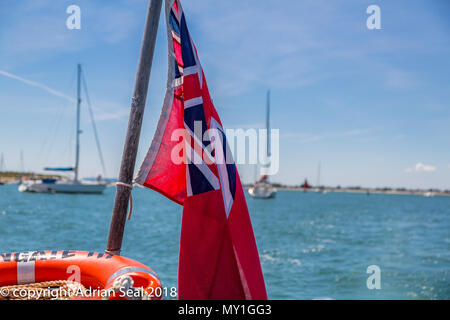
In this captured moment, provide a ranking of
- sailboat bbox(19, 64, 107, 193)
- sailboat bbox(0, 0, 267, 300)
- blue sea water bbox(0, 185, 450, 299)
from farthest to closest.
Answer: sailboat bbox(19, 64, 107, 193)
blue sea water bbox(0, 185, 450, 299)
sailboat bbox(0, 0, 267, 300)

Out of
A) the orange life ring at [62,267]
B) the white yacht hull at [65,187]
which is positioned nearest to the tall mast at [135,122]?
the orange life ring at [62,267]

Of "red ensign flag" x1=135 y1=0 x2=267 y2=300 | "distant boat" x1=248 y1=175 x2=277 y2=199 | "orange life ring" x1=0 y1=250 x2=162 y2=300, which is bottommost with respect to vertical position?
"distant boat" x1=248 y1=175 x2=277 y2=199

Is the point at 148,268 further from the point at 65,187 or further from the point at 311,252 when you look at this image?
the point at 65,187

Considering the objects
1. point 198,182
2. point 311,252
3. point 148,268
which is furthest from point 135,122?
point 311,252

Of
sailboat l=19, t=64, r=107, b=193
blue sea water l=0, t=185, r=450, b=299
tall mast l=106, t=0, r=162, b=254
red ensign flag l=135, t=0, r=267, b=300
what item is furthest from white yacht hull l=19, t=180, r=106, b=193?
red ensign flag l=135, t=0, r=267, b=300

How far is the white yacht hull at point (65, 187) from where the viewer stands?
66375 millimetres

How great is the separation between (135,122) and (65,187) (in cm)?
6769

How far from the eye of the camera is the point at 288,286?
15.6 meters

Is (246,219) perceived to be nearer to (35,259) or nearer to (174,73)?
(174,73)

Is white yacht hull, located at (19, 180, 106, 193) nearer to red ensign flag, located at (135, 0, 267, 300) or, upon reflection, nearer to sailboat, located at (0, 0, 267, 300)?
sailboat, located at (0, 0, 267, 300)

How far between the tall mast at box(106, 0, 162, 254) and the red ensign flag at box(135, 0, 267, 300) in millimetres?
181

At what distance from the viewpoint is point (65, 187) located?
6631cm

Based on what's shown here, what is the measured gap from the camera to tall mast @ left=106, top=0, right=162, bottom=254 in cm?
427
